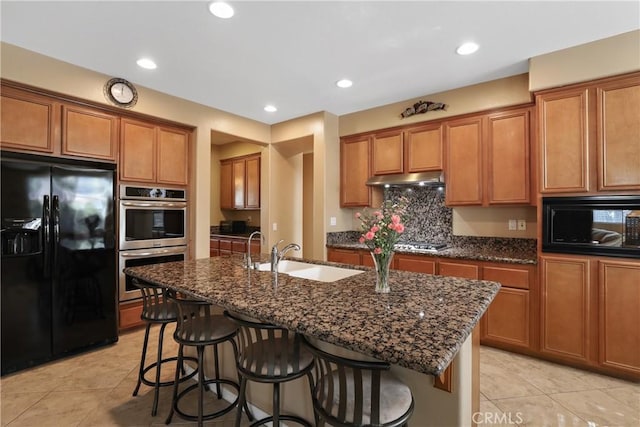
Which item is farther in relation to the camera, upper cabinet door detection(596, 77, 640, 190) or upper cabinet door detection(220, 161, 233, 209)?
upper cabinet door detection(220, 161, 233, 209)

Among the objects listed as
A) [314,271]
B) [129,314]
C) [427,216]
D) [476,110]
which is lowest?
[129,314]

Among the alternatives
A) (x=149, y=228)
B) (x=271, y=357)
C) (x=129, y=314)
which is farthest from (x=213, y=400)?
(x=149, y=228)

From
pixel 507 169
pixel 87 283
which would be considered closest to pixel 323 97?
pixel 507 169

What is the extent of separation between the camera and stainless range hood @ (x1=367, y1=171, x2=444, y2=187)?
3.44m

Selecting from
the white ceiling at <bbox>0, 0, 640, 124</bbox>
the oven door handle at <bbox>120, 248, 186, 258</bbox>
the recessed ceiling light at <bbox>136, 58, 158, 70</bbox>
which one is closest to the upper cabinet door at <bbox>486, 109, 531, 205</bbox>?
the white ceiling at <bbox>0, 0, 640, 124</bbox>

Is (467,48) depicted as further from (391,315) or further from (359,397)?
(359,397)

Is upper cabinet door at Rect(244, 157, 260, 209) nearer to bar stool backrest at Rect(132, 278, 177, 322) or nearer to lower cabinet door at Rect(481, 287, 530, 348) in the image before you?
bar stool backrest at Rect(132, 278, 177, 322)

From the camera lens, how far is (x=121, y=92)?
311cm

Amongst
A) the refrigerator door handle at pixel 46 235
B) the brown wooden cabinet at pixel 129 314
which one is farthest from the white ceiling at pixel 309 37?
the brown wooden cabinet at pixel 129 314

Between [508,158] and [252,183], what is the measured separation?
13.1 ft

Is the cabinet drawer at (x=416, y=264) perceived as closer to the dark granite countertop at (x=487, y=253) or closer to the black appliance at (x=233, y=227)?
the dark granite countertop at (x=487, y=253)

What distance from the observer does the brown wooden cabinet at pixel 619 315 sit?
2.28 m

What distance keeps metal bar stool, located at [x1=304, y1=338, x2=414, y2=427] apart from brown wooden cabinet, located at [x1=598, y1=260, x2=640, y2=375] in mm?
2226

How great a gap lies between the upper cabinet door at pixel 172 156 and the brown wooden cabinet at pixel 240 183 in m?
1.77
